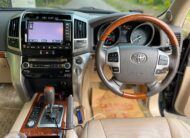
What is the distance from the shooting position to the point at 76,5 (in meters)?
1.96

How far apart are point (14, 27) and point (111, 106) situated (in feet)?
3.39

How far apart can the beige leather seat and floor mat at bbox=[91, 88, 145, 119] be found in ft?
2.09

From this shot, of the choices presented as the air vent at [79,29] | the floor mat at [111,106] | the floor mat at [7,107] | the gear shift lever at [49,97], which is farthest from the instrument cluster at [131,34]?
the floor mat at [7,107]

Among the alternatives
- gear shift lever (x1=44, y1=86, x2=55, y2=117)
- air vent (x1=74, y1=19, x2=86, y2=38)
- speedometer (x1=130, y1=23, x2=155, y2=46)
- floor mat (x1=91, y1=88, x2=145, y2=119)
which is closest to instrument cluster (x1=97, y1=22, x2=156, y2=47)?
speedometer (x1=130, y1=23, x2=155, y2=46)

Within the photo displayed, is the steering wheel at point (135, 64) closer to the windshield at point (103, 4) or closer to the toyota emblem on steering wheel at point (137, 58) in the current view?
the toyota emblem on steering wheel at point (137, 58)

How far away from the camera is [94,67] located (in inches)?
72.0

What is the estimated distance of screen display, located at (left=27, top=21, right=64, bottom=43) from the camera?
1586 mm

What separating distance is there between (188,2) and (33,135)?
1.30m

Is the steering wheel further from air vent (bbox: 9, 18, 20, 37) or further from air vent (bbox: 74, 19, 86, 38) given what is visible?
air vent (bbox: 9, 18, 20, 37)

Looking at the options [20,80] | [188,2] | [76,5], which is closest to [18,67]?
[20,80]

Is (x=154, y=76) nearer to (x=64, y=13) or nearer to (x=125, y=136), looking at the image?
(x=125, y=136)

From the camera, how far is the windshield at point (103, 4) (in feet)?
6.11

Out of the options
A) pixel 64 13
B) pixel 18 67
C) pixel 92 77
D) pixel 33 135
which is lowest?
pixel 33 135

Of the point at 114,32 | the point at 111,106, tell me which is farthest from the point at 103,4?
the point at 111,106
